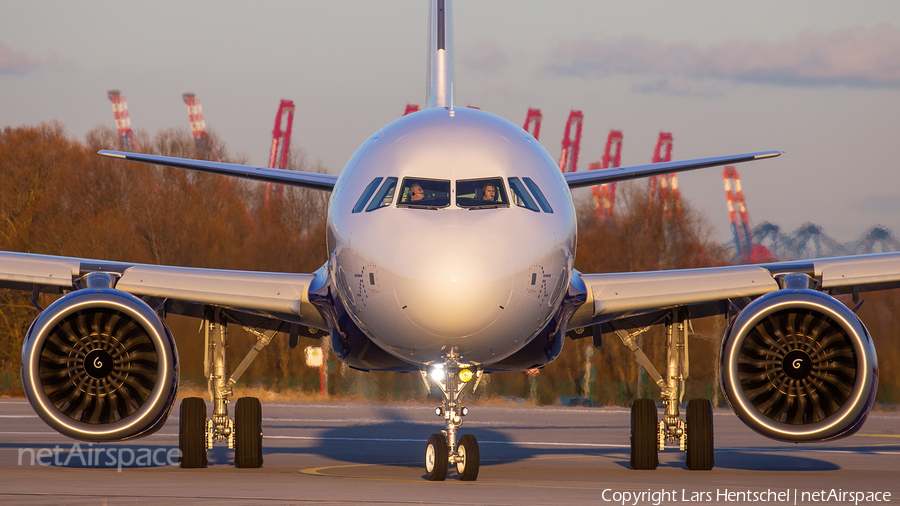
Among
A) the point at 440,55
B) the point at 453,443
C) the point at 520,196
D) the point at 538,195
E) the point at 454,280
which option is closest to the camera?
the point at 454,280

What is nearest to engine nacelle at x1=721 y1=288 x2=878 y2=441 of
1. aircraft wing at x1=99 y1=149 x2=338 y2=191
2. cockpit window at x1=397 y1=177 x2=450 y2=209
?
A: cockpit window at x1=397 y1=177 x2=450 y2=209

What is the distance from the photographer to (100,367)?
478 inches

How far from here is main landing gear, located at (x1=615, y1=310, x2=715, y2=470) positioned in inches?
592

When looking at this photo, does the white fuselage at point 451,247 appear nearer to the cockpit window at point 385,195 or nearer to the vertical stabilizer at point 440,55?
the cockpit window at point 385,195

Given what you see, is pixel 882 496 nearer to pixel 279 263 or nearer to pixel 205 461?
pixel 205 461

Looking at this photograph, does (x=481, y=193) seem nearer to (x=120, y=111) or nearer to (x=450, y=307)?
(x=450, y=307)

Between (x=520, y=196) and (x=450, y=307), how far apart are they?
64.0 inches

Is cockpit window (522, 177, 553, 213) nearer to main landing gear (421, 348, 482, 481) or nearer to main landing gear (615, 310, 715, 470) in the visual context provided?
main landing gear (421, 348, 482, 481)

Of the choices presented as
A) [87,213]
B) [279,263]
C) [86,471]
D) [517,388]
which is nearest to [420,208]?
[86,471]

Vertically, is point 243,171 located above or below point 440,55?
below

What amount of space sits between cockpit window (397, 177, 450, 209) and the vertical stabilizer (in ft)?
18.0

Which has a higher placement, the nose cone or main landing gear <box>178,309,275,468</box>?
the nose cone

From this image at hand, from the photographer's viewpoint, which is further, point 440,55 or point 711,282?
point 440,55

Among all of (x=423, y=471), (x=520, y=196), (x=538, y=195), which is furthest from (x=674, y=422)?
(x=520, y=196)
